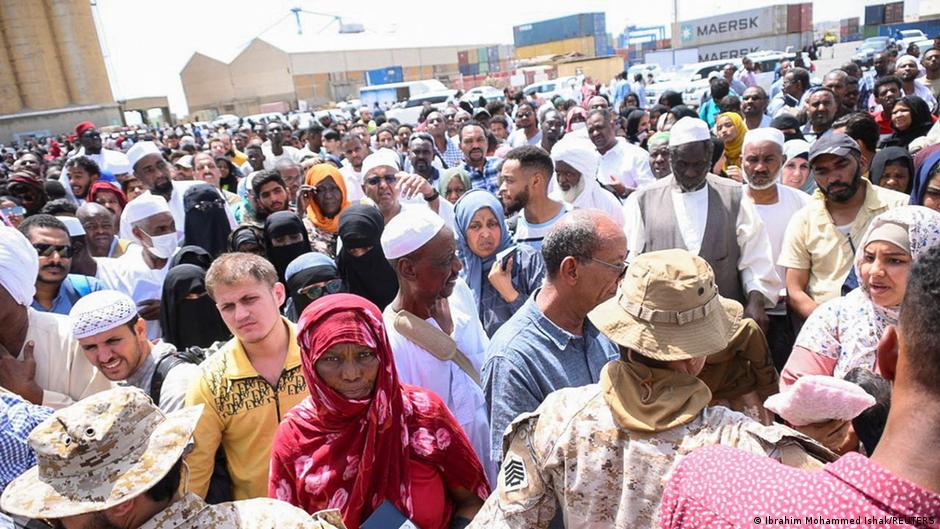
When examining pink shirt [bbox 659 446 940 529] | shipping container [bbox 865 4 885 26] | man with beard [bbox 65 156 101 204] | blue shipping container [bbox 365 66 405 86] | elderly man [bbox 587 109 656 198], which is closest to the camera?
pink shirt [bbox 659 446 940 529]

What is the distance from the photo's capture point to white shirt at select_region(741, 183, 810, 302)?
3.83 metres

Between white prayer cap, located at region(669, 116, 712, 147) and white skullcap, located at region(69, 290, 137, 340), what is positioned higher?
white prayer cap, located at region(669, 116, 712, 147)

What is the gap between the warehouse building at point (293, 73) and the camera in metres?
55.8

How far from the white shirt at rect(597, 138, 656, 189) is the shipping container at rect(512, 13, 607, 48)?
6692 cm

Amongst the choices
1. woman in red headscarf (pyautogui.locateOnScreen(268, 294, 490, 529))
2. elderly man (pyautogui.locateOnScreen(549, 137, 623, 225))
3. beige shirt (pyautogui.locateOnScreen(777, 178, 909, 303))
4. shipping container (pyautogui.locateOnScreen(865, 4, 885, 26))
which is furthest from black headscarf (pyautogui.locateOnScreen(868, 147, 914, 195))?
shipping container (pyautogui.locateOnScreen(865, 4, 885, 26))

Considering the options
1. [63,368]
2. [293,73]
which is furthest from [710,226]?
[293,73]

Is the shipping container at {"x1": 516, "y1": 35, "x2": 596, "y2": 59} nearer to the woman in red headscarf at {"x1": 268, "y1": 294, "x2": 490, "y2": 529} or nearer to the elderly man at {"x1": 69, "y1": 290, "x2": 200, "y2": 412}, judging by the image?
the elderly man at {"x1": 69, "y1": 290, "x2": 200, "y2": 412}

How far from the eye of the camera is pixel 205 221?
5004 mm

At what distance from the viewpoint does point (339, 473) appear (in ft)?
6.59

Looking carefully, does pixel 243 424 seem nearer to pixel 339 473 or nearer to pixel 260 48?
pixel 339 473

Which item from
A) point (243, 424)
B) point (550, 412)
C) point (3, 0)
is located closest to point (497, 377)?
point (550, 412)

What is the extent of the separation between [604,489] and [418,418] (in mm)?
802

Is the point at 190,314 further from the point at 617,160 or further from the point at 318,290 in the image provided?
the point at 617,160

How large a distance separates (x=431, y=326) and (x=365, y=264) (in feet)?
4.47
